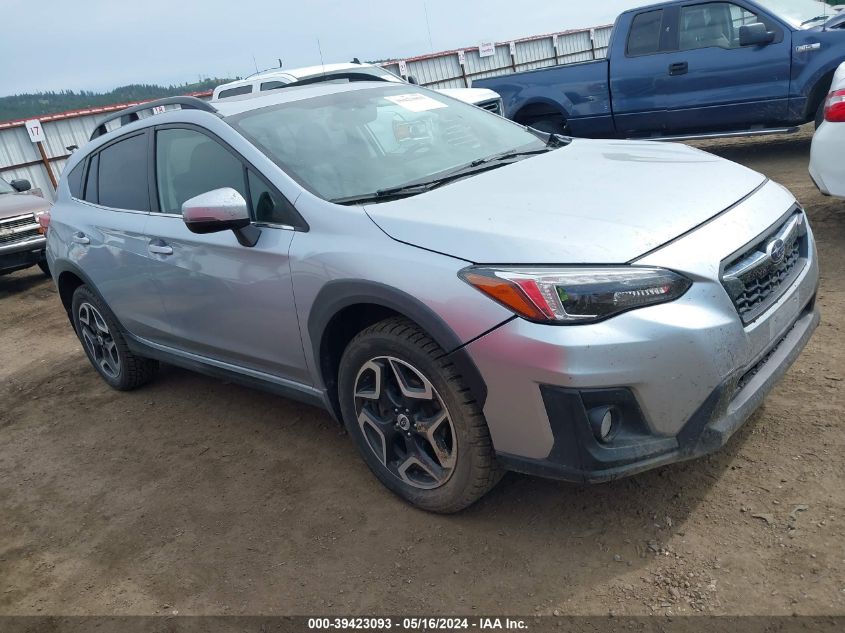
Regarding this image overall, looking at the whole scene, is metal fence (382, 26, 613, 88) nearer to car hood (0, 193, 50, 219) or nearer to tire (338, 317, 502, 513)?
car hood (0, 193, 50, 219)

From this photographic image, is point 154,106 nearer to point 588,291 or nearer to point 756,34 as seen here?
point 588,291

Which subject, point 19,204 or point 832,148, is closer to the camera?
point 832,148

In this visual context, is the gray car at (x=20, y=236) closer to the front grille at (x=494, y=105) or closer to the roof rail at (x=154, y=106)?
the roof rail at (x=154, y=106)

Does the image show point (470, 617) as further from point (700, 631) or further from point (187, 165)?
point (187, 165)

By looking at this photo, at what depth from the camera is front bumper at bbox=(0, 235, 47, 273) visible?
9.16 metres

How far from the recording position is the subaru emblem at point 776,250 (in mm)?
2723

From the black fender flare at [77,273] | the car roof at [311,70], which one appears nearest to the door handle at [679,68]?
the car roof at [311,70]

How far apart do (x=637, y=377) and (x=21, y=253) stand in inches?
357

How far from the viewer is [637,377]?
7.68 feet

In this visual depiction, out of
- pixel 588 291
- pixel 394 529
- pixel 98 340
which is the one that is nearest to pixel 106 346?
pixel 98 340

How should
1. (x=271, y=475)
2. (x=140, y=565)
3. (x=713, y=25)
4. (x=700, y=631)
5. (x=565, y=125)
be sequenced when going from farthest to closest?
(x=565, y=125), (x=713, y=25), (x=271, y=475), (x=140, y=565), (x=700, y=631)

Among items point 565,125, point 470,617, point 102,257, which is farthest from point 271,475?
point 565,125

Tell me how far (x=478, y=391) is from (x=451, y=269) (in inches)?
17.2

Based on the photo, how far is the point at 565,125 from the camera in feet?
30.0
